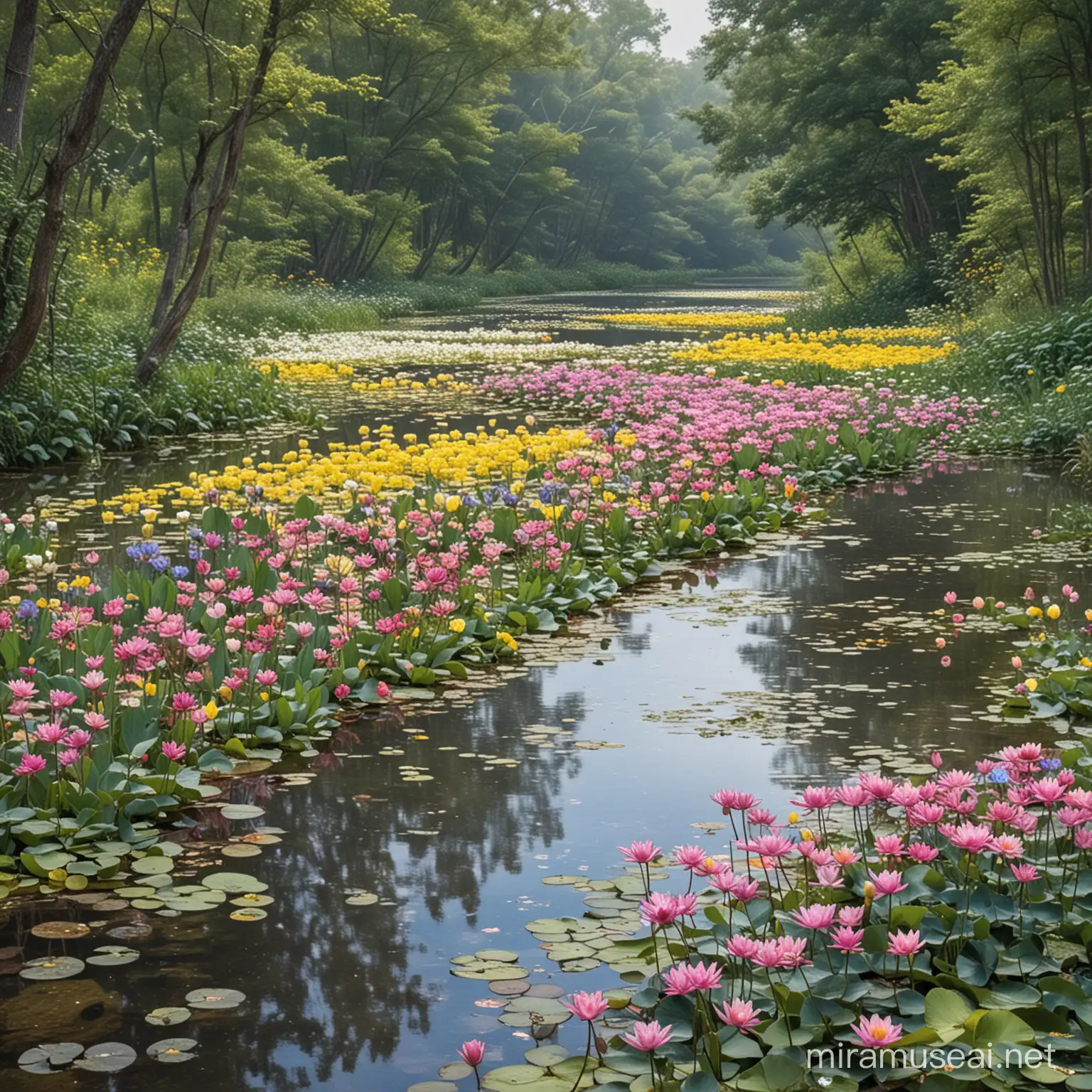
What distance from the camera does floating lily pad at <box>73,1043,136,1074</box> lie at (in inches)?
113

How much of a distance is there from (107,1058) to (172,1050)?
0.46 feet

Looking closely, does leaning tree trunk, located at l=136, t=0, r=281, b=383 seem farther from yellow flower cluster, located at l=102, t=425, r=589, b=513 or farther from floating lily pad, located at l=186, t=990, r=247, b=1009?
floating lily pad, located at l=186, t=990, r=247, b=1009

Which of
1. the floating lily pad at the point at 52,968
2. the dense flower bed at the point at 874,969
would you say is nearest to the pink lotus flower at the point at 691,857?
the dense flower bed at the point at 874,969

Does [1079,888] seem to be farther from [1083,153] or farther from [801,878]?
[1083,153]

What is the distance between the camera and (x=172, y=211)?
36.1 metres

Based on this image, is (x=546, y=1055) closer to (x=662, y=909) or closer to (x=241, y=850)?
(x=662, y=909)

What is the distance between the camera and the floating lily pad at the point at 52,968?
331 centimetres

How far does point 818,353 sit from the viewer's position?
21547 mm

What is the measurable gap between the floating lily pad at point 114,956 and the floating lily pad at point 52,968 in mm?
40

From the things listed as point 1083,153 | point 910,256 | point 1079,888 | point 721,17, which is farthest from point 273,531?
point 721,17

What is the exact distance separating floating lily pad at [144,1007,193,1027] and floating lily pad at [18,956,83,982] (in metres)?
0.33

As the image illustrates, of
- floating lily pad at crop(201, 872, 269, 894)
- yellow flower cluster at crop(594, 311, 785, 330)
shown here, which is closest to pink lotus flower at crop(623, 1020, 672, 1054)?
floating lily pad at crop(201, 872, 269, 894)

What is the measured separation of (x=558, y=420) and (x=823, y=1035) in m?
12.9

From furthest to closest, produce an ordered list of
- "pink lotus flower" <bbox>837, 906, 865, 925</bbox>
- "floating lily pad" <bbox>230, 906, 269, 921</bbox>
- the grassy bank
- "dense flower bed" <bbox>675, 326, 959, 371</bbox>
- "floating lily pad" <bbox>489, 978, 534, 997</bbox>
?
"dense flower bed" <bbox>675, 326, 959, 371</bbox>, the grassy bank, "floating lily pad" <bbox>230, 906, 269, 921</bbox>, "floating lily pad" <bbox>489, 978, 534, 997</bbox>, "pink lotus flower" <bbox>837, 906, 865, 925</bbox>
